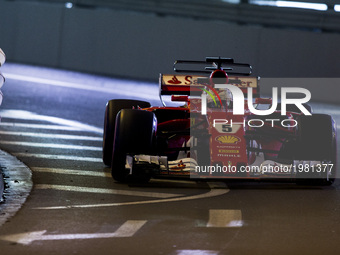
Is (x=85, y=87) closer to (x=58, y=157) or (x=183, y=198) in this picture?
(x=58, y=157)

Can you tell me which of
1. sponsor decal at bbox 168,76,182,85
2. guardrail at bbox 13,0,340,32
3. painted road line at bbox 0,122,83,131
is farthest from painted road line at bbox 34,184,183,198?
guardrail at bbox 13,0,340,32

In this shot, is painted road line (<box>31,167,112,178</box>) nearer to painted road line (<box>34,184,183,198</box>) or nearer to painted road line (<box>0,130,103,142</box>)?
painted road line (<box>34,184,183,198</box>)

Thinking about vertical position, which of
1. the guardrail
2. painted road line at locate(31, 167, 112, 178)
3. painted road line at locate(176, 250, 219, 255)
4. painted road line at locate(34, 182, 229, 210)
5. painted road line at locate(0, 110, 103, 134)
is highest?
the guardrail

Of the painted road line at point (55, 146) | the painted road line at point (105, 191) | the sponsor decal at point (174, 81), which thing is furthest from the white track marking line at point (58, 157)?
the painted road line at point (105, 191)

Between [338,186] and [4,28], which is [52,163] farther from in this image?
[4,28]

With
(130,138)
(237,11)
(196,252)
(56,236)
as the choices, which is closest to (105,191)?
(130,138)

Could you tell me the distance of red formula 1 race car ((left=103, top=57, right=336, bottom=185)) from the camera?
8.36m

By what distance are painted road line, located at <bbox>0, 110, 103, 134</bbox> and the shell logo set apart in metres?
4.56

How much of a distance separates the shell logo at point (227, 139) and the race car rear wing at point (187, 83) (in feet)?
4.97

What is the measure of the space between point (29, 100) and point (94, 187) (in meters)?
8.30

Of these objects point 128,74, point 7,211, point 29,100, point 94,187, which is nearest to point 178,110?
point 94,187

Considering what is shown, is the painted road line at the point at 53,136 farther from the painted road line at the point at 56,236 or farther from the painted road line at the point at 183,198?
the painted road line at the point at 56,236

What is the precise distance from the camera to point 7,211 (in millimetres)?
6785

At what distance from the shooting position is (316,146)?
859 cm
